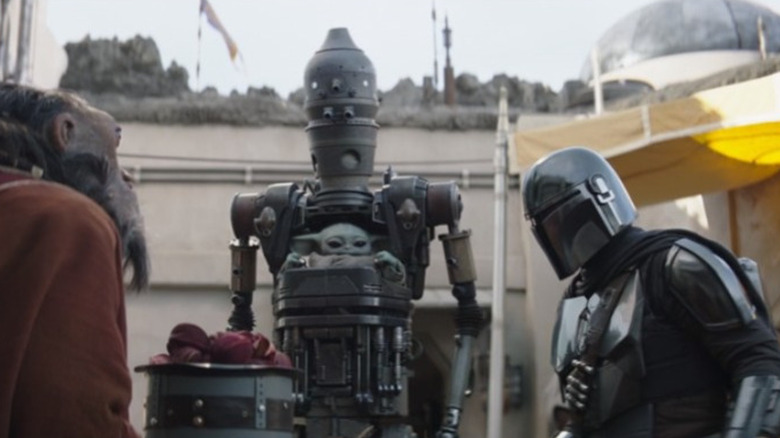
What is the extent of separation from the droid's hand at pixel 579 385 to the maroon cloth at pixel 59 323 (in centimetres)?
153

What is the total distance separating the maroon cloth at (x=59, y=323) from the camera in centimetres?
179

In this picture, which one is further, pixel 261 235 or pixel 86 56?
pixel 86 56

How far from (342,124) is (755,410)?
3.05 metres

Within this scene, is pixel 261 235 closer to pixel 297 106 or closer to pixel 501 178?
pixel 501 178

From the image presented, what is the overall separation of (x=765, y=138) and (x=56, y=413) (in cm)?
657

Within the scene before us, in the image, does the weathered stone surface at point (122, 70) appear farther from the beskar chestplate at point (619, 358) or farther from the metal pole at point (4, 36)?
the beskar chestplate at point (619, 358)

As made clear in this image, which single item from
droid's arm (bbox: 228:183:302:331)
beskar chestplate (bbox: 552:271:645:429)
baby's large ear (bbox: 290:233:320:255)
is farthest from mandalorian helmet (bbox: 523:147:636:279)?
droid's arm (bbox: 228:183:302:331)

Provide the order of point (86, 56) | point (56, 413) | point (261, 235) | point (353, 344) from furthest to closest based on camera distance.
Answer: point (86, 56) < point (261, 235) < point (353, 344) < point (56, 413)

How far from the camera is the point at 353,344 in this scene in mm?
5082

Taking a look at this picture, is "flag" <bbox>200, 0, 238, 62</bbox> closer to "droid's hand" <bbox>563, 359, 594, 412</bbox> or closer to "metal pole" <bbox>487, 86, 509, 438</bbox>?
"metal pole" <bbox>487, 86, 509, 438</bbox>

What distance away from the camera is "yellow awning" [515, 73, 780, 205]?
7.49 m

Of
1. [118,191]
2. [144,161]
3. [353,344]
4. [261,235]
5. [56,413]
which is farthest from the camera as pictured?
[144,161]

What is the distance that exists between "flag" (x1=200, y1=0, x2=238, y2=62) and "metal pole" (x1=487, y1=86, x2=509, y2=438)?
443 centimetres

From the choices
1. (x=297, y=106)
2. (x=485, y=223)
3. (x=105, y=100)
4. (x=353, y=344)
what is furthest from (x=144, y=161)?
(x=353, y=344)
